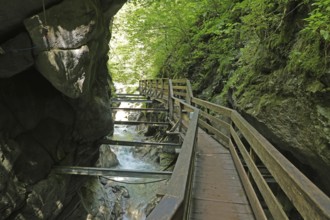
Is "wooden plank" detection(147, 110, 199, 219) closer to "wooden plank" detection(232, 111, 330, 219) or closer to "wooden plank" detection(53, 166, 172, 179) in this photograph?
"wooden plank" detection(232, 111, 330, 219)

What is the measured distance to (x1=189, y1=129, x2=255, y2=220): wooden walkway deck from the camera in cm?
372

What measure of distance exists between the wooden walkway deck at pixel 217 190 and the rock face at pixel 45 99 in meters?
3.21

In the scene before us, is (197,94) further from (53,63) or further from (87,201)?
(53,63)

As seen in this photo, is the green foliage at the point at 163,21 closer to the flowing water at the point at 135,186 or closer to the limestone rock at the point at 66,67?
the limestone rock at the point at 66,67

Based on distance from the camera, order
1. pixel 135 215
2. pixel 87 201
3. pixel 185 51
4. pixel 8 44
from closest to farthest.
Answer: pixel 8 44, pixel 87 201, pixel 135 215, pixel 185 51

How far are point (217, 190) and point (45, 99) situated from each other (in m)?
5.15

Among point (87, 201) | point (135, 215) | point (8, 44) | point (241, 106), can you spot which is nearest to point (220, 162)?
point (241, 106)

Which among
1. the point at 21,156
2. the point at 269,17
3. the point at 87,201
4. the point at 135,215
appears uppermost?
the point at 269,17

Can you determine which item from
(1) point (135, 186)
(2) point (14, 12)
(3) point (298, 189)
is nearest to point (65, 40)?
(2) point (14, 12)

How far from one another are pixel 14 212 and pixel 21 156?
1.24m

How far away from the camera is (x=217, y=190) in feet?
14.7

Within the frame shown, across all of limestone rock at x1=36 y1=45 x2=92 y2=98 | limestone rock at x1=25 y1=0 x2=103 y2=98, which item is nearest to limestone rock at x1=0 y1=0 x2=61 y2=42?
limestone rock at x1=25 y1=0 x2=103 y2=98

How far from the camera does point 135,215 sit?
42.3ft

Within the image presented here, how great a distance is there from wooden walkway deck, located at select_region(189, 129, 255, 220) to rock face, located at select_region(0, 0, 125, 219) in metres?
3.21
